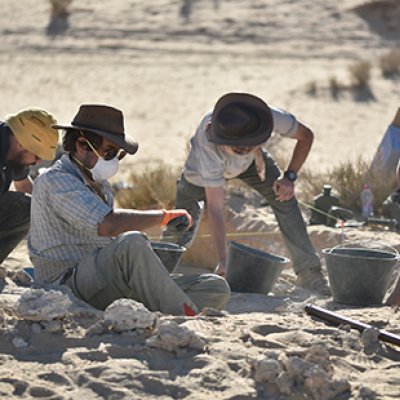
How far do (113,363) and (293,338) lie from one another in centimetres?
95

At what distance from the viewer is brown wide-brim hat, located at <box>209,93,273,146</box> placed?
7797mm

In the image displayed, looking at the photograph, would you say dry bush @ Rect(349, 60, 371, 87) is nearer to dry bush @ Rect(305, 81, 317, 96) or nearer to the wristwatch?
dry bush @ Rect(305, 81, 317, 96)

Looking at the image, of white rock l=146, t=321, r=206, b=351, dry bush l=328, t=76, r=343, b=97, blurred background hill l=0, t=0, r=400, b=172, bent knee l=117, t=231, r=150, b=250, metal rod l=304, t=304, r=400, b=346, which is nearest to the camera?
white rock l=146, t=321, r=206, b=351

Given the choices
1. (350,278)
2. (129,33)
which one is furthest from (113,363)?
(129,33)

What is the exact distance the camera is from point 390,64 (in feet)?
69.7

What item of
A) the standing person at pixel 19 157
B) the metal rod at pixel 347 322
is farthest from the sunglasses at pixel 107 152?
the metal rod at pixel 347 322

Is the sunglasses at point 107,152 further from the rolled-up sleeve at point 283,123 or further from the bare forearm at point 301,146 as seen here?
the bare forearm at point 301,146

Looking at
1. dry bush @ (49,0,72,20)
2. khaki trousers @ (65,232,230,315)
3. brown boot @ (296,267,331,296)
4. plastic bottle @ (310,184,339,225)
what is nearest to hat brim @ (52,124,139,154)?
khaki trousers @ (65,232,230,315)

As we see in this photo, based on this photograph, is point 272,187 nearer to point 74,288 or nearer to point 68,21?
point 74,288

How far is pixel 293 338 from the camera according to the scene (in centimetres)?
574

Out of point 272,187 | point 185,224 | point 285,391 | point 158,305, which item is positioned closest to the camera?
point 285,391

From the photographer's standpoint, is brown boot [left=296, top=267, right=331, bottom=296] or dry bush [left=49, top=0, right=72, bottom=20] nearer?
brown boot [left=296, top=267, right=331, bottom=296]

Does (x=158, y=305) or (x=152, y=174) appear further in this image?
(x=152, y=174)

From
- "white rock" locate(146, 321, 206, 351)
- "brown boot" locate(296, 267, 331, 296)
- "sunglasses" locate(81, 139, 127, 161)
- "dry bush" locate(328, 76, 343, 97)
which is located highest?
"sunglasses" locate(81, 139, 127, 161)
